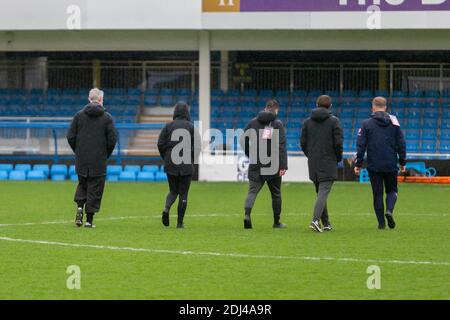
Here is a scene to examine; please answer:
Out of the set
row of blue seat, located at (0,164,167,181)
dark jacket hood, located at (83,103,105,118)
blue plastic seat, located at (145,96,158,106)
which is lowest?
row of blue seat, located at (0,164,167,181)

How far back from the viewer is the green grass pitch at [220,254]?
10.9m

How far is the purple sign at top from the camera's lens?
29.9 m

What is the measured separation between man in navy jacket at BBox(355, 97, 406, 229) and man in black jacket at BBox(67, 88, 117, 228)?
141 inches

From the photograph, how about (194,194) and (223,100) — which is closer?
(194,194)

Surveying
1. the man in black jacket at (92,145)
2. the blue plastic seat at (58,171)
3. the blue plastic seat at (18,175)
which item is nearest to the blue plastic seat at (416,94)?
the blue plastic seat at (58,171)

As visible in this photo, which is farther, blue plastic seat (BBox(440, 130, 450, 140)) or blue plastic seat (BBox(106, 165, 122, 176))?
blue plastic seat (BBox(440, 130, 450, 140))

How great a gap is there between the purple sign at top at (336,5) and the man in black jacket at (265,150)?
13.6 meters

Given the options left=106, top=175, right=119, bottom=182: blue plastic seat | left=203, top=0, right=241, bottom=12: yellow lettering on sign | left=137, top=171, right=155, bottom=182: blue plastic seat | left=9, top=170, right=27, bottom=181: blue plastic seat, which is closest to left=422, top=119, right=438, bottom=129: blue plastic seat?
left=203, top=0, right=241, bottom=12: yellow lettering on sign

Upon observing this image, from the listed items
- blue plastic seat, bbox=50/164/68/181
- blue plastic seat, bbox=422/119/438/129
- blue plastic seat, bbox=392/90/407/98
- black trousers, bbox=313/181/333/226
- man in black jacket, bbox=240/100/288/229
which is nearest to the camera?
black trousers, bbox=313/181/333/226

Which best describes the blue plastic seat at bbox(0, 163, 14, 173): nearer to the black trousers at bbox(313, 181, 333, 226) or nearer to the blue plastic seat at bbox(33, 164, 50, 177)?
the blue plastic seat at bbox(33, 164, 50, 177)
